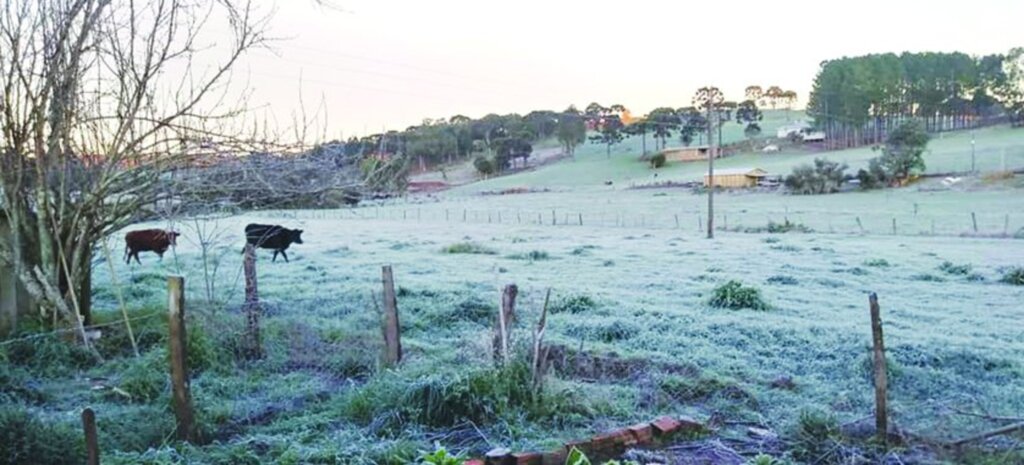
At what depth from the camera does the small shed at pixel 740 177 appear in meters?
54.6

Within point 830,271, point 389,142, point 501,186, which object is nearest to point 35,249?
point 389,142

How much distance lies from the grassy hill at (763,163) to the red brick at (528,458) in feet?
173

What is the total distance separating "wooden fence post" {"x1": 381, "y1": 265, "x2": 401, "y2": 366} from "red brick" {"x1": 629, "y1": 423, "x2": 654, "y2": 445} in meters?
2.53

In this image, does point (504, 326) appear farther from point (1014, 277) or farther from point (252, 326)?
point (1014, 277)

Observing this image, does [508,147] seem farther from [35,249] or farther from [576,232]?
[35,249]

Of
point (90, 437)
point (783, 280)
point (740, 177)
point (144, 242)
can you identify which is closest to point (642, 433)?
point (90, 437)

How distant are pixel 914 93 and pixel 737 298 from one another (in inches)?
3070

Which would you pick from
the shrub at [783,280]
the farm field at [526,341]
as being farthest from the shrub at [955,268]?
the shrub at [783,280]

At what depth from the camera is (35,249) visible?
26.4 feet

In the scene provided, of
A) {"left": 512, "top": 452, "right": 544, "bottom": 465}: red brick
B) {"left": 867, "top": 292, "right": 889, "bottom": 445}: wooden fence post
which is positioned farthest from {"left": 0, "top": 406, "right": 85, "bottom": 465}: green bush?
{"left": 867, "top": 292, "right": 889, "bottom": 445}: wooden fence post

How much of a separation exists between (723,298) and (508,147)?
191 ft

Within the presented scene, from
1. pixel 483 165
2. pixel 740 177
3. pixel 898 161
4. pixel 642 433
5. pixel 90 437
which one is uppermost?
pixel 483 165

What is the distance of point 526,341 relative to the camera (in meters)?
6.15

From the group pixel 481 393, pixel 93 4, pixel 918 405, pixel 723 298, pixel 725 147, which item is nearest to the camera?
pixel 481 393
